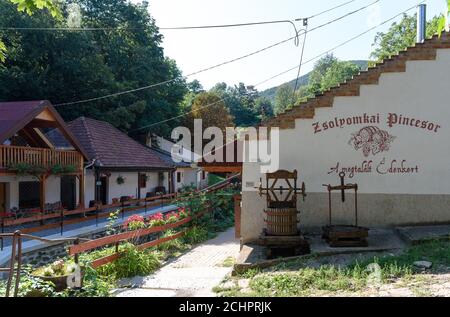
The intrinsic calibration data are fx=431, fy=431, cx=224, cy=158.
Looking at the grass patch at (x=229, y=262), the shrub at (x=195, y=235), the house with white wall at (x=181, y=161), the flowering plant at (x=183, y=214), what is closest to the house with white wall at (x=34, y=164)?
the flowering plant at (x=183, y=214)

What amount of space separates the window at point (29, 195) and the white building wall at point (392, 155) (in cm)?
1364

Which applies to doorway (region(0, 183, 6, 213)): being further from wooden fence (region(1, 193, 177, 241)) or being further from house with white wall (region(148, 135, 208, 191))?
house with white wall (region(148, 135, 208, 191))

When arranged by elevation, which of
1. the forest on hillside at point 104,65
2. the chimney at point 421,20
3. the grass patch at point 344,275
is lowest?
the grass patch at point 344,275

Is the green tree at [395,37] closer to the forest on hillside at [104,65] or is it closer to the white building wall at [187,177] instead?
the forest on hillside at [104,65]

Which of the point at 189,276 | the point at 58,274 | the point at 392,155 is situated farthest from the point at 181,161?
the point at 58,274

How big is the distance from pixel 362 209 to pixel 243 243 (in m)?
2.89

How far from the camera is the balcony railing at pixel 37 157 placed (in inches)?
656

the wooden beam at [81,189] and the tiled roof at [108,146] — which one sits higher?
the tiled roof at [108,146]

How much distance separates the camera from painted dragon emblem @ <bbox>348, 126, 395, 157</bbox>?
1007 centimetres

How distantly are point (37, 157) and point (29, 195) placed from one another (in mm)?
2785

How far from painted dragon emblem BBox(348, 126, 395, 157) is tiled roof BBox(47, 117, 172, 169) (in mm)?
15203

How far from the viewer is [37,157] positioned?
18.3m

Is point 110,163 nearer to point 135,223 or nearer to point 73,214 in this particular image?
point 73,214

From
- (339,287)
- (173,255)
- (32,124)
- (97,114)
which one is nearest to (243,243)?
(173,255)
